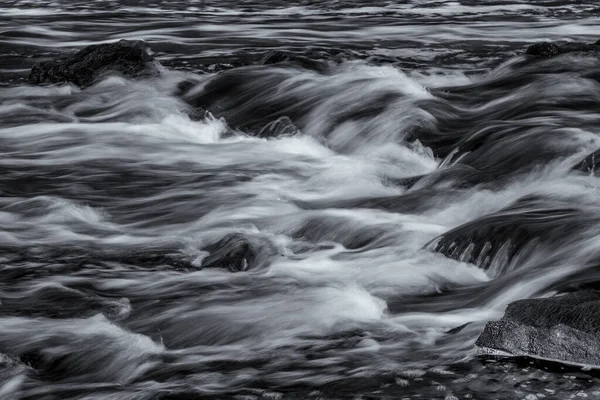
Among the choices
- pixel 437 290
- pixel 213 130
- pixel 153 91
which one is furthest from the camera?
pixel 153 91

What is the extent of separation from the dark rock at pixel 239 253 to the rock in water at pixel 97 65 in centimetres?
465

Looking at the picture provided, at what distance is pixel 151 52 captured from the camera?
12164 mm

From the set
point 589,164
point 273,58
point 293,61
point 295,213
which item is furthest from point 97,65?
point 589,164

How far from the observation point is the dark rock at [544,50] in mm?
10508

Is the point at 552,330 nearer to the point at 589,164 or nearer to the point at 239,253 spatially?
the point at 239,253

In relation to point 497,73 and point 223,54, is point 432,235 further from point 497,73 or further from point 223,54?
point 223,54

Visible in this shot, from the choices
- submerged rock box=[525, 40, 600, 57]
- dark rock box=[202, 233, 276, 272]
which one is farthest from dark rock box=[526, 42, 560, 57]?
dark rock box=[202, 233, 276, 272]

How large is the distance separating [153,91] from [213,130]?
1231mm

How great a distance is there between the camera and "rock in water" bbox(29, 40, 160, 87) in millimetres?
10719

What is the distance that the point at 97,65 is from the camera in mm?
10930

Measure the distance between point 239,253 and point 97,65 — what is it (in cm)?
519

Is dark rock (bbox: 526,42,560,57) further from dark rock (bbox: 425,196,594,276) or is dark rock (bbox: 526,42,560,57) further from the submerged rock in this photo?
dark rock (bbox: 425,196,594,276)

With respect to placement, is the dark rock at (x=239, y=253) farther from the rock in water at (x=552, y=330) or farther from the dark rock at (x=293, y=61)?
the dark rock at (x=293, y=61)

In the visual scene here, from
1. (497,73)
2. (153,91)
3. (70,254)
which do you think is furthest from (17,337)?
(497,73)
